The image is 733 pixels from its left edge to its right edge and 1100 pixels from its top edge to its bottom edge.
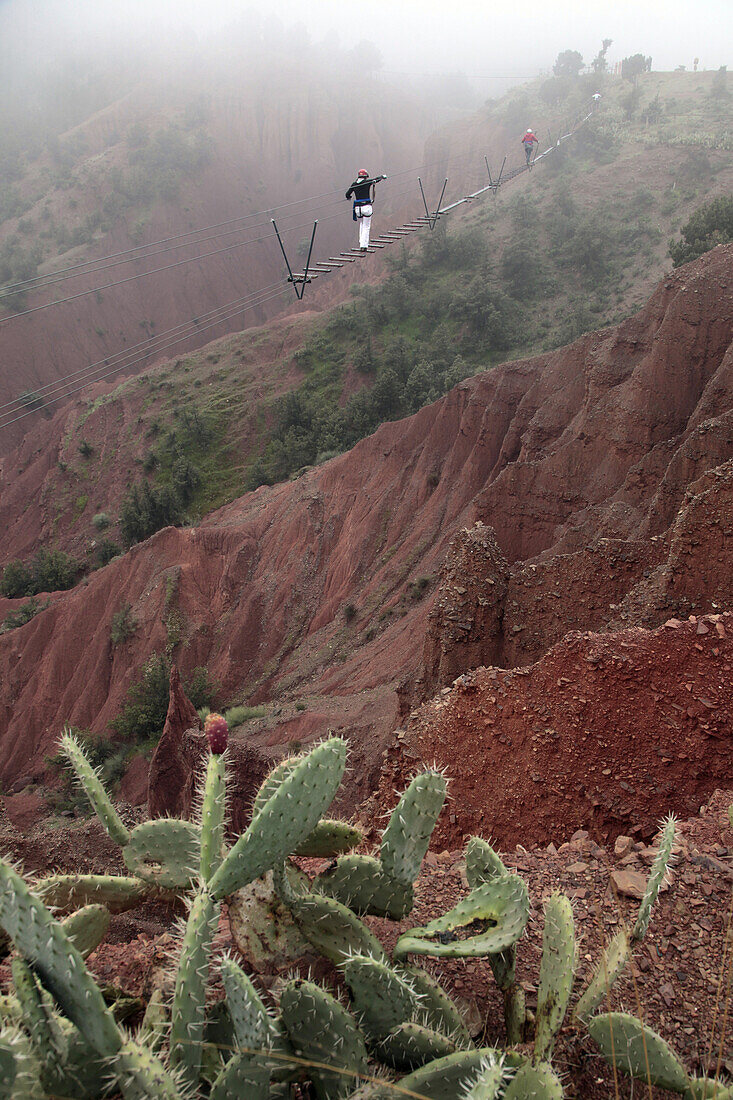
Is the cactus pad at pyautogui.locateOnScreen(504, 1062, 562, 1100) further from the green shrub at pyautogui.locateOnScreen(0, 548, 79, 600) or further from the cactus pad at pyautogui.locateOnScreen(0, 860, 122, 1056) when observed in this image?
the green shrub at pyautogui.locateOnScreen(0, 548, 79, 600)

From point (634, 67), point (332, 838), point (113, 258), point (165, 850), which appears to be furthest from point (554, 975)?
point (634, 67)

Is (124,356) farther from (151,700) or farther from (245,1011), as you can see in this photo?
(245,1011)

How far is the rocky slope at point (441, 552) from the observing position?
1183 cm

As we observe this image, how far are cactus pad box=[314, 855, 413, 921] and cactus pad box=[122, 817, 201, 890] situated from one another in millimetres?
796

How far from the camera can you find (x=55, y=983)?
228 centimetres

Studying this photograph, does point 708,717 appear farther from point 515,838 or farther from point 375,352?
point 375,352

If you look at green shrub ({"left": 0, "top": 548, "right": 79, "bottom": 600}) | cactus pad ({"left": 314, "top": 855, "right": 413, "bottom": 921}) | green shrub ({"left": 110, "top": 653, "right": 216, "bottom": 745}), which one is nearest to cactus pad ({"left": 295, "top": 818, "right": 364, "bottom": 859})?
cactus pad ({"left": 314, "top": 855, "right": 413, "bottom": 921})

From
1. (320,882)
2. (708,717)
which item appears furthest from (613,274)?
(320,882)

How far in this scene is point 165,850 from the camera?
3.80 m

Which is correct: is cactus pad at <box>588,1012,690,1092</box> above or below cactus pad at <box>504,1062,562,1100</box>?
below

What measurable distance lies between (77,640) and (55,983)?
2560 centimetres

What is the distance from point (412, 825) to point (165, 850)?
1480 millimetres

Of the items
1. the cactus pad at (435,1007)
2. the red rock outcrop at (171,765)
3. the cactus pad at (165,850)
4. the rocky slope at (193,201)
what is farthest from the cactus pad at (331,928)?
the rocky slope at (193,201)

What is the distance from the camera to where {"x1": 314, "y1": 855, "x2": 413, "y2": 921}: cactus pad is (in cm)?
361
